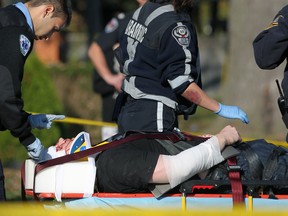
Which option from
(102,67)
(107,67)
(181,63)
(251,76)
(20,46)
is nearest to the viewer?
(20,46)

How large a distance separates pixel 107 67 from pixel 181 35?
11.9 ft

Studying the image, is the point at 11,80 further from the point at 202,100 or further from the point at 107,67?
the point at 107,67

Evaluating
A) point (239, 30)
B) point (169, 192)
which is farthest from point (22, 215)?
point (239, 30)

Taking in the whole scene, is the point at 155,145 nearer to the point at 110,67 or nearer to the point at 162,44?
the point at 162,44

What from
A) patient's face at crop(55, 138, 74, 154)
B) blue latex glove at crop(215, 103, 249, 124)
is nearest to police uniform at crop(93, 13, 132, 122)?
blue latex glove at crop(215, 103, 249, 124)

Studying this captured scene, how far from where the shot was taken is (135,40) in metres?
5.16

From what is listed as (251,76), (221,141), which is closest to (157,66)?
(221,141)

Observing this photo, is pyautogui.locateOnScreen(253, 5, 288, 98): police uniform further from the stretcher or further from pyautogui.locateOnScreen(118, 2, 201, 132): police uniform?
the stretcher

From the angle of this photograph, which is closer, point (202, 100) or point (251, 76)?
point (202, 100)

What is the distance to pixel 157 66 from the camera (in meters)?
5.03

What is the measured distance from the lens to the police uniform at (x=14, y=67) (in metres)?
4.52

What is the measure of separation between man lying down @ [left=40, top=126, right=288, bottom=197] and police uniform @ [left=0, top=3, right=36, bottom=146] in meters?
0.47

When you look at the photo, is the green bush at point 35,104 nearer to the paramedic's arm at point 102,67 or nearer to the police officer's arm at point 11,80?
the paramedic's arm at point 102,67

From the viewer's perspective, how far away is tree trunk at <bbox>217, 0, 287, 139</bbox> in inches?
448
